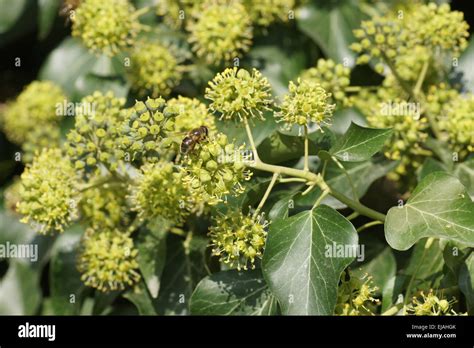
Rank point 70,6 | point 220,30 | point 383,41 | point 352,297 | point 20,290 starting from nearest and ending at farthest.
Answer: point 352,297, point 383,41, point 220,30, point 70,6, point 20,290

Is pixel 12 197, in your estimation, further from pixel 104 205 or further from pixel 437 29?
pixel 437 29

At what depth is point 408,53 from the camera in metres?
2.80

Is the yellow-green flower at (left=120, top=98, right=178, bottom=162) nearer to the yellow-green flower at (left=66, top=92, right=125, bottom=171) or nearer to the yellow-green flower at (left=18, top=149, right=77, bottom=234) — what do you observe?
the yellow-green flower at (left=66, top=92, right=125, bottom=171)

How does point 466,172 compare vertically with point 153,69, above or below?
below

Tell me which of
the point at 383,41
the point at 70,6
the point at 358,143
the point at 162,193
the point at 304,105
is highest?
the point at 70,6

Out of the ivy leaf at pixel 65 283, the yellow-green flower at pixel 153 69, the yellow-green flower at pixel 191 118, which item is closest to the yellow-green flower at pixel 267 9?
the yellow-green flower at pixel 153 69

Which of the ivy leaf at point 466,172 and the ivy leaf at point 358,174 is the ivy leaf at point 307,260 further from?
the ivy leaf at point 466,172

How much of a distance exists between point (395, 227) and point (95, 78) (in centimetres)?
167

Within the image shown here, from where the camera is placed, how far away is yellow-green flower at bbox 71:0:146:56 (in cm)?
297

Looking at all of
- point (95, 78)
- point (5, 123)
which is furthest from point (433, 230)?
point (5, 123)

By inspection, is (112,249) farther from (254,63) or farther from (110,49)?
(254,63)

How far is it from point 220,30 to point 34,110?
45.0 inches

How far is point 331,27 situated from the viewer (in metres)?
3.21

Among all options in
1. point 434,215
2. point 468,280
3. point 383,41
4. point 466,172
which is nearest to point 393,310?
point 468,280
